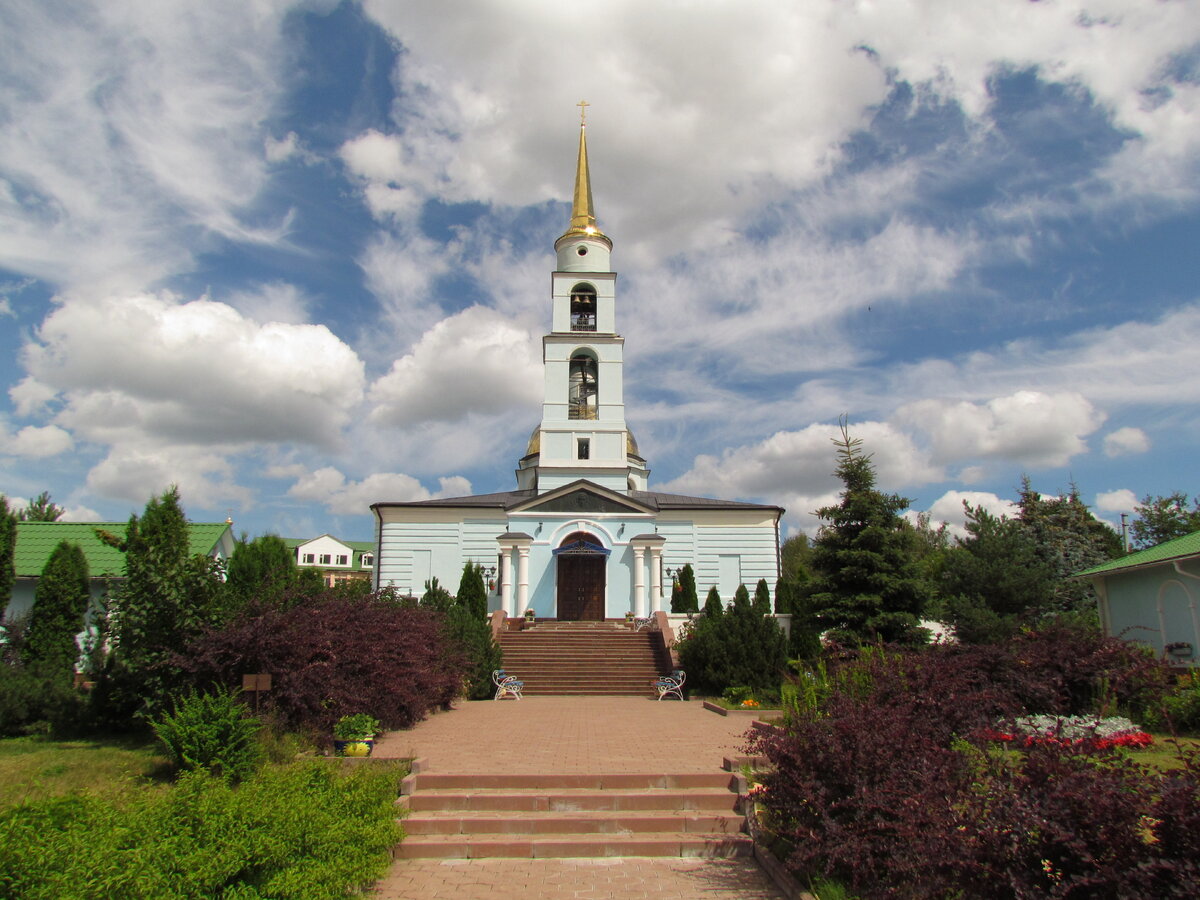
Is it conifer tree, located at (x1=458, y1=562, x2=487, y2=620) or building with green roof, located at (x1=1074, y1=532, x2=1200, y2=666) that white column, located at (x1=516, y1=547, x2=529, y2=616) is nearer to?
conifer tree, located at (x1=458, y1=562, x2=487, y2=620)

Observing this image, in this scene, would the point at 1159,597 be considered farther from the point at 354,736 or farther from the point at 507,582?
the point at 354,736

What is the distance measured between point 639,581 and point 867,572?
446 inches

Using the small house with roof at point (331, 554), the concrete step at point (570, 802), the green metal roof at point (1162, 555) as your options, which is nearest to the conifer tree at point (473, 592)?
the concrete step at point (570, 802)

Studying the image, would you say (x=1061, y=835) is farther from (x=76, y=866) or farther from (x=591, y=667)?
(x=591, y=667)

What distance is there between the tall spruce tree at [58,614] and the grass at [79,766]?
4021 millimetres

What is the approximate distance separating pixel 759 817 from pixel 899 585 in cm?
1252

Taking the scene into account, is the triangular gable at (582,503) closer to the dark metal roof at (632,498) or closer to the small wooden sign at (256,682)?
the dark metal roof at (632,498)

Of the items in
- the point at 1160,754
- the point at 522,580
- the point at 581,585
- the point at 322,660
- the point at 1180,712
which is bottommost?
the point at 1160,754

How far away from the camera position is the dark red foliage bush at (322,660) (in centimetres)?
1005

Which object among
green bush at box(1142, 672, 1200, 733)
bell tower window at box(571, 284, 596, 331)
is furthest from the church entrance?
green bush at box(1142, 672, 1200, 733)

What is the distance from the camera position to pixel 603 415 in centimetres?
3347

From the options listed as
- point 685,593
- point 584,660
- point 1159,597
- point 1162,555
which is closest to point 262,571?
point 584,660

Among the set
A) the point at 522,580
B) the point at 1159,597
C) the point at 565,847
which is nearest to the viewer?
the point at 565,847

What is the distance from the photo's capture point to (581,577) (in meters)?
30.3
